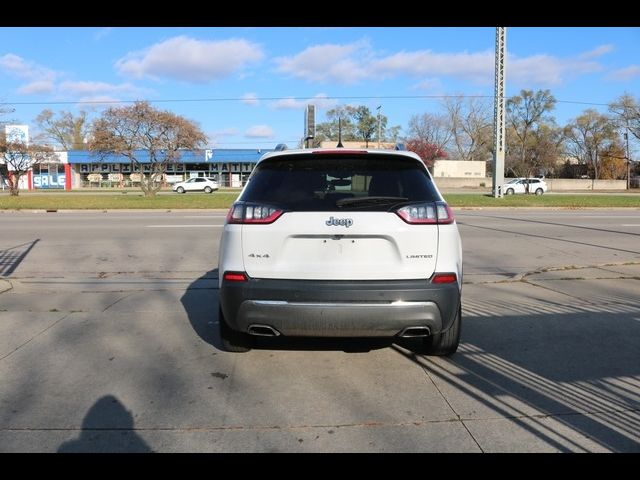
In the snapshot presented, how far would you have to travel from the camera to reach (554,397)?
3.74m

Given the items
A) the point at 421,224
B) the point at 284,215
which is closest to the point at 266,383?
the point at 284,215

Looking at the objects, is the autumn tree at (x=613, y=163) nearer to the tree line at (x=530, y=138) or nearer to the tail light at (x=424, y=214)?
the tree line at (x=530, y=138)

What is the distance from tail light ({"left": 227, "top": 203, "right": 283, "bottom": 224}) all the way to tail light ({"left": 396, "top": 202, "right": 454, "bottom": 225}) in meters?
0.88

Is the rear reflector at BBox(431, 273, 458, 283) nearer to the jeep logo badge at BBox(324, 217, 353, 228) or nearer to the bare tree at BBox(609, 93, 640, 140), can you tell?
the jeep logo badge at BBox(324, 217, 353, 228)

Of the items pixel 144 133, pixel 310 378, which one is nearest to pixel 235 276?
pixel 310 378

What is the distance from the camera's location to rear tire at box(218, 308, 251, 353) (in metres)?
4.35

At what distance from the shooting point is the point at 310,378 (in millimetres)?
4137

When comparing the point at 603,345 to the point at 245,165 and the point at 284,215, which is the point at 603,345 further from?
the point at 245,165

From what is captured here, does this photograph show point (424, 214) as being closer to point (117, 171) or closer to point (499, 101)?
point (499, 101)

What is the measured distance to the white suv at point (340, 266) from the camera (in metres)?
3.71

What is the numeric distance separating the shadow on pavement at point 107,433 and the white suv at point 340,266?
3.14ft

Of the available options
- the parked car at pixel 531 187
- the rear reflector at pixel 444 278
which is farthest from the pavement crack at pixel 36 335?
the parked car at pixel 531 187

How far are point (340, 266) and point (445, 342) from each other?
4.20ft
